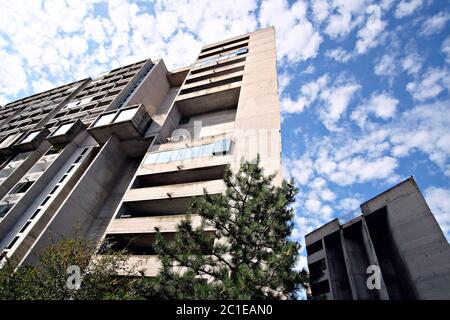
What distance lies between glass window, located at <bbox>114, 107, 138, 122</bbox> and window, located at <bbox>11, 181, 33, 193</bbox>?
362 inches

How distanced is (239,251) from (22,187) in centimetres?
2316

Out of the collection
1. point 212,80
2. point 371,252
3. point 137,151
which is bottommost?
point 371,252

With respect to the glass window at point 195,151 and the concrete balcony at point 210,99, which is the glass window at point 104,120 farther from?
the glass window at point 195,151

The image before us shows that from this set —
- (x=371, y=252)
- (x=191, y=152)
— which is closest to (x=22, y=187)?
(x=191, y=152)

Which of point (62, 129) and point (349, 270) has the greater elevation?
point (62, 129)

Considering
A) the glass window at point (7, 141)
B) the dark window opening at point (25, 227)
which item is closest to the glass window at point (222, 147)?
the dark window opening at point (25, 227)

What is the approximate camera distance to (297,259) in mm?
7332

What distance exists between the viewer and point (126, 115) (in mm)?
24766

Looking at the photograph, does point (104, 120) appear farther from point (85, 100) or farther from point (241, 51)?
point (241, 51)

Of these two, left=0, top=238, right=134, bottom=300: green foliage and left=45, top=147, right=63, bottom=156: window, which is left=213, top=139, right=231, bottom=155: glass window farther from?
left=45, top=147, right=63, bottom=156: window

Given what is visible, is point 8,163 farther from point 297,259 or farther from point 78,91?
point 297,259

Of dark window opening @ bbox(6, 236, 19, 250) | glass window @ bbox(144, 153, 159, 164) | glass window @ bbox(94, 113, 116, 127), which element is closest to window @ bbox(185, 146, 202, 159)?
glass window @ bbox(144, 153, 159, 164)

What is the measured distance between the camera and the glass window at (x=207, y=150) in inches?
773
